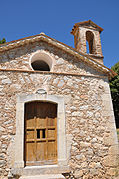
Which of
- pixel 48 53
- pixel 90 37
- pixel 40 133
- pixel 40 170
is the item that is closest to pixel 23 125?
pixel 40 133

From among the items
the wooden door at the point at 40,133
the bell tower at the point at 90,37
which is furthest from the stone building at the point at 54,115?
the bell tower at the point at 90,37

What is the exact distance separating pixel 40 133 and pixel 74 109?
139cm

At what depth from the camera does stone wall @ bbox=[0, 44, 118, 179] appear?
4500 mm

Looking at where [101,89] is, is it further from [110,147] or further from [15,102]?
[15,102]

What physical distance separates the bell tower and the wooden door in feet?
11.7

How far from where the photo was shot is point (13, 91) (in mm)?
4738

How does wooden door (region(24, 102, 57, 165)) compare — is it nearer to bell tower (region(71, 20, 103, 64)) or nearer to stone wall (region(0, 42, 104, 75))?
stone wall (region(0, 42, 104, 75))

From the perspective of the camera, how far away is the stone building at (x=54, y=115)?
14.4 ft

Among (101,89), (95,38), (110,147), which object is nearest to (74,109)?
(101,89)

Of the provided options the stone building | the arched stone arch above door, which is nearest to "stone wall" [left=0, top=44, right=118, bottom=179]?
the stone building

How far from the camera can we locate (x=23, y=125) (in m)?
4.48

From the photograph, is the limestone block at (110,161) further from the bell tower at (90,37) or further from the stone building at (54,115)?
the bell tower at (90,37)

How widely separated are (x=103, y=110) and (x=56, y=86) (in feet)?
6.34

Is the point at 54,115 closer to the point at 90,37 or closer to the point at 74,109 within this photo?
the point at 74,109
